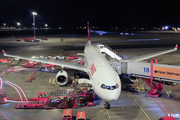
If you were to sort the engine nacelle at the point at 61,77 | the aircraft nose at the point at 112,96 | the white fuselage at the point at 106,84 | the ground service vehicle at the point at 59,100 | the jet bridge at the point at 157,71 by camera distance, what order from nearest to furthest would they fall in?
the aircraft nose at the point at 112,96, the white fuselage at the point at 106,84, the ground service vehicle at the point at 59,100, the jet bridge at the point at 157,71, the engine nacelle at the point at 61,77

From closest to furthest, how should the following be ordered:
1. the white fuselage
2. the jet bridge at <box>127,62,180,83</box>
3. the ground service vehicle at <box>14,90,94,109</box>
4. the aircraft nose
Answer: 1. the aircraft nose
2. the white fuselage
3. the ground service vehicle at <box>14,90,94,109</box>
4. the jet bridge at <box>127,62,180,83</box>

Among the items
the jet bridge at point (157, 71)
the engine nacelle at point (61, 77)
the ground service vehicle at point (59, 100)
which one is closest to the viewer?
the ground service vehicle at point (59, 100)

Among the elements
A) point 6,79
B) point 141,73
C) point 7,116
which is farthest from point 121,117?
point 6,79

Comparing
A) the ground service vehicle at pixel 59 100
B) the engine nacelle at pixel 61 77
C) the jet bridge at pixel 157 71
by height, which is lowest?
the ground service vehicle at pixel 59 100

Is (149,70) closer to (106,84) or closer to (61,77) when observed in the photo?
(106,84)

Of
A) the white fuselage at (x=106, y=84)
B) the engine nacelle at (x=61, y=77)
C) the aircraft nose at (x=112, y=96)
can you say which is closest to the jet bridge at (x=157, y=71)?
the white fuselage at (x=106, y=84)

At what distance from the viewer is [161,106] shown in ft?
60.0

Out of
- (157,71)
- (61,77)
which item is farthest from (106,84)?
(61,77)

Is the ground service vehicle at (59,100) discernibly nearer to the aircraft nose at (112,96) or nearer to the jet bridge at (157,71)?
the aircraft nose at (112,96)

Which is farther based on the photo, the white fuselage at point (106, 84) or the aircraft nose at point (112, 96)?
the white fuselage at point (106, 84)

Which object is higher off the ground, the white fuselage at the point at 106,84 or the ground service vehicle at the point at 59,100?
the white fuselage at the point at 106,84

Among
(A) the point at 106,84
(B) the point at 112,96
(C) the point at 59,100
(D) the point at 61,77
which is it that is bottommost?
(C) the point at 59,100

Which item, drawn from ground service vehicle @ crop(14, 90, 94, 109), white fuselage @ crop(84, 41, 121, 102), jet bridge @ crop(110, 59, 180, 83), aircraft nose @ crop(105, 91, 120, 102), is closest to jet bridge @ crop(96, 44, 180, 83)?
jet bridge @ crop(110, 59, 180, 83)

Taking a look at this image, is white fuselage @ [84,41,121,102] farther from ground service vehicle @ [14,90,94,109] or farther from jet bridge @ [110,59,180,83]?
jet bridge @ [110,59,180,83]
